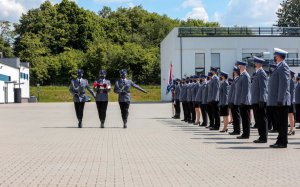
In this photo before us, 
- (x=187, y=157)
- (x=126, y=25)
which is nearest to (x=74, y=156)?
(x=187, y=157)

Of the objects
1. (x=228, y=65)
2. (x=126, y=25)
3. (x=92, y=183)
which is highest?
(x=126, y=25)

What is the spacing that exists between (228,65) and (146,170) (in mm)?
54120

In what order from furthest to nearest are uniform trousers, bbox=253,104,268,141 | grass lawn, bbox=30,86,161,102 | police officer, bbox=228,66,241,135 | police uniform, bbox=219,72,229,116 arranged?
1. grass lawn, bbox=30,86,161,102
2. police uniform, bbox=219,72,229,116
3. police officer, bbox=228,66,241,135
4. uniform trousers, bbox=253,104,268,141

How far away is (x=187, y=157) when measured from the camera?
35.9 feet

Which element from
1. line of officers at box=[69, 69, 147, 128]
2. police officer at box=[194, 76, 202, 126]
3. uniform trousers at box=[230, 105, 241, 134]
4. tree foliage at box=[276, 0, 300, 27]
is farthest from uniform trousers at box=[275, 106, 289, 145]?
tree foliage at box=[276, 0, 300, 27]

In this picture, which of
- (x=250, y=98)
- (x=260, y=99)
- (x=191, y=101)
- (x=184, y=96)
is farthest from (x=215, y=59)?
(x=260, y=99)

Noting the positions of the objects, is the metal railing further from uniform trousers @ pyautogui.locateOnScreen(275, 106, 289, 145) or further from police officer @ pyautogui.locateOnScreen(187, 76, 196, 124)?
uniform trousers @ pyautogui.locateOnScreen(275, 106, 289, 145)

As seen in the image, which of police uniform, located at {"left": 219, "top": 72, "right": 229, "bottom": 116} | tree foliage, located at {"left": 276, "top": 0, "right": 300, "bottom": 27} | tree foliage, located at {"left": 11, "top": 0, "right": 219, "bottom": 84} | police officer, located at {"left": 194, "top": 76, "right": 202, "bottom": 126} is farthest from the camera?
tree foliage, located at {"left": 276, "top": 0, "right": 300, "bottom": 27}

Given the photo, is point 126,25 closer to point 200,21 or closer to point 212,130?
point 200,21

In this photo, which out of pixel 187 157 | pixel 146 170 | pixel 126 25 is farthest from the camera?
pixel 126 25

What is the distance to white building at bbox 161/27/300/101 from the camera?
61.8m

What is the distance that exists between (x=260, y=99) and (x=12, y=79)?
64.9 metres

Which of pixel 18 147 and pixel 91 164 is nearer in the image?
pixel 91 164

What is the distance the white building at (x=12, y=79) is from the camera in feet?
228
